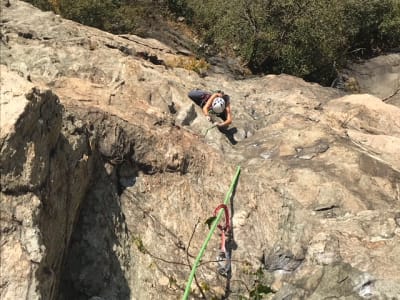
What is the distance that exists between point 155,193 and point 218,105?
4778 mm

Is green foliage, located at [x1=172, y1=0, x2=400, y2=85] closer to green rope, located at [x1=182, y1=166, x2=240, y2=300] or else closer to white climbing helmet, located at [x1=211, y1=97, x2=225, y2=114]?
white climbing helmet, located at [x1=211, y1=97, x2=225, y2=114]

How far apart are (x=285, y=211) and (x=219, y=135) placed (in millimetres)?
3032

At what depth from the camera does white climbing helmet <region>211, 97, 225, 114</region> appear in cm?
1224

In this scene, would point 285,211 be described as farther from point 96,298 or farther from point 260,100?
point 260,100

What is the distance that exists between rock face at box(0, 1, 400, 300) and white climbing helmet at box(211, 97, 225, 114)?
57cm

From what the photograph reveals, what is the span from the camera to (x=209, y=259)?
24.9 feet

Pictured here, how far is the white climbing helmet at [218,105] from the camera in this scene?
1224 cm

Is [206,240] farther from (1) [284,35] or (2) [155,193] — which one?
(1) [284,35]

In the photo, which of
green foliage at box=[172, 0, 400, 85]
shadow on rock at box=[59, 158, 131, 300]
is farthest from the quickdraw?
green foliage at box=[172, 0, 400, 85]

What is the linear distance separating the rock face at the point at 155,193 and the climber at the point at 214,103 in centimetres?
→ 40

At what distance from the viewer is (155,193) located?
7.93m

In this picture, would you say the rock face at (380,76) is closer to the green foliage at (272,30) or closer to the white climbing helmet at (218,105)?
the green foliage at (272,30)

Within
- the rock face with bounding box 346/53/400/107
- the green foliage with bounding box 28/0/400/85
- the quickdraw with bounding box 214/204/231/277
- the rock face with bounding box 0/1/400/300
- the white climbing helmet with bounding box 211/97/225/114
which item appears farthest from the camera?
the rock face with bounding box 346/53/400/107

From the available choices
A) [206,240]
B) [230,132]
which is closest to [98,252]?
[206,240]
